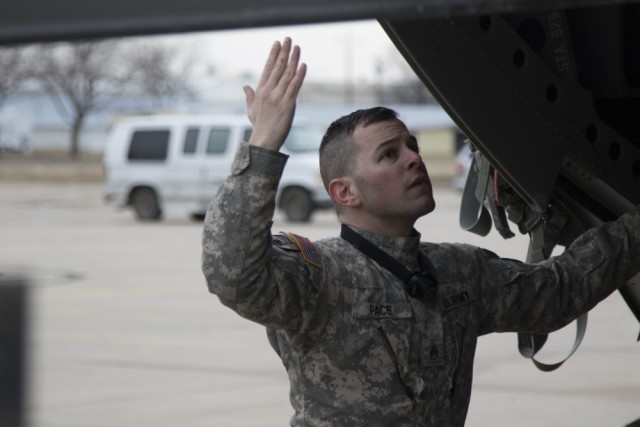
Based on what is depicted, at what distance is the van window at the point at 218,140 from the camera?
66.6ft

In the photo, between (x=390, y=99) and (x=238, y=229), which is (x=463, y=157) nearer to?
(x=238, y=229)

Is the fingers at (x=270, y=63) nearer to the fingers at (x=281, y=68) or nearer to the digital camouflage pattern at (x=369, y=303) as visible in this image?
the fingers at (x=281, y=68)

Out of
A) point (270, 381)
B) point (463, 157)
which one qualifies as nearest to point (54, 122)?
point (463, 157)

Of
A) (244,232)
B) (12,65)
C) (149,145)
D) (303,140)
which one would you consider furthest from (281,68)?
(149,145)

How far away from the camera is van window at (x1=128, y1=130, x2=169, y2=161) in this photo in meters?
20.8

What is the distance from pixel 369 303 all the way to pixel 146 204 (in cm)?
1888

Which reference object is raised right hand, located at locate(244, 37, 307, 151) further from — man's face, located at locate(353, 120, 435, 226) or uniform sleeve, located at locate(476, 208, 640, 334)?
uniform sleeve, located at locate(476, 208, 640, 334)

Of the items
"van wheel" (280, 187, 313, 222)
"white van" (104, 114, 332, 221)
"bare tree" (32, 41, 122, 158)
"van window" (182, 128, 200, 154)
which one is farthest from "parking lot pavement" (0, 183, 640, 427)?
"bare tree" (32, 41, 122, 158)

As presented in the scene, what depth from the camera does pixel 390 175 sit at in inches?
97.9

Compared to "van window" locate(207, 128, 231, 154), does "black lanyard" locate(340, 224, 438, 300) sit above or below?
above

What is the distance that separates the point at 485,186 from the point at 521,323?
479 mm

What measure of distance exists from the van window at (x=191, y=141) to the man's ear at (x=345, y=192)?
1808 cm

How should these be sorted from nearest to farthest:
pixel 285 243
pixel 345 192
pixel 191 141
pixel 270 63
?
pixel 270 63 < pixel 285 243 < pixel 345 192 < pixel 191 141

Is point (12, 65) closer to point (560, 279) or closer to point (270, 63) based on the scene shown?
point (560, 279)
